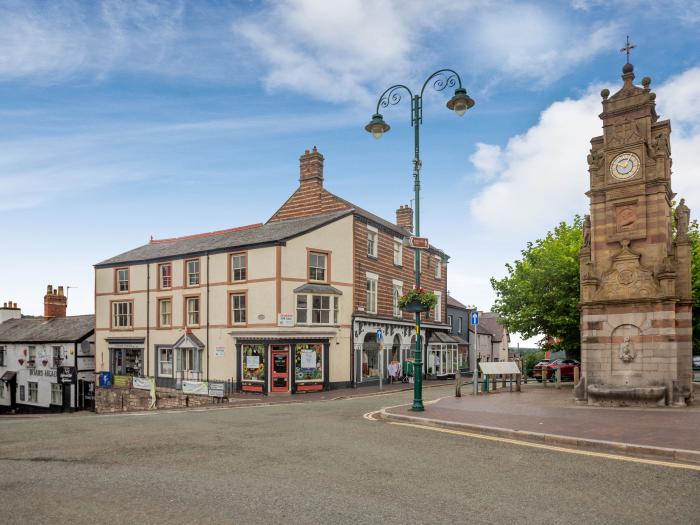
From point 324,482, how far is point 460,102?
10.8 m

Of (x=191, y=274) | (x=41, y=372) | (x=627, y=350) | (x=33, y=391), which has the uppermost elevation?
(x=191, y=274)

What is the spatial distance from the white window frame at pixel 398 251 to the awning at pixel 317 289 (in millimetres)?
7879

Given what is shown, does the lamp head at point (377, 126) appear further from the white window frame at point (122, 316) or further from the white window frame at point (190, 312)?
the white window frame at point (122, 316)

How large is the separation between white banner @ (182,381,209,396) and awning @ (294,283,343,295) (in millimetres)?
6614

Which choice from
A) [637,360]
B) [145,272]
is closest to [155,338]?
[145,272]

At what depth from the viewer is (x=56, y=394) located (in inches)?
1480

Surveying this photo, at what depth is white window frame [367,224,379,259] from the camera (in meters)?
33.8

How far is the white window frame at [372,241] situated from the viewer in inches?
1331

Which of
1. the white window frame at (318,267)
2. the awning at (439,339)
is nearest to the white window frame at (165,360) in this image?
the white window frame at (318,267)

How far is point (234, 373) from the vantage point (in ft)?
96.9

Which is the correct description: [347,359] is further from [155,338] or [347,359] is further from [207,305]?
[155,338]

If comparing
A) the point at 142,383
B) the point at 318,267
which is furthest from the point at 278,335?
the point at 142,383

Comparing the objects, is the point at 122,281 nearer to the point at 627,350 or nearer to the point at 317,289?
the point at 317,289

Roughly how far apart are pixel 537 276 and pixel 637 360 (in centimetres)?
1141
